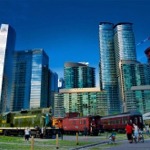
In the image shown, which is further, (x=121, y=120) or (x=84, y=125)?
(x=121, y=120)

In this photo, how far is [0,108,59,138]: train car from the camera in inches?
1427

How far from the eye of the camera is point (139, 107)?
18312 cm

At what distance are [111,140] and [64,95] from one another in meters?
175

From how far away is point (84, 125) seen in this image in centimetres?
5072

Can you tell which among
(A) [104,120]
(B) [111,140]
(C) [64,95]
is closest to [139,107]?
(C) [64,95]

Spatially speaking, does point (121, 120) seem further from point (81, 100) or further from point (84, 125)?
point (81, 100)

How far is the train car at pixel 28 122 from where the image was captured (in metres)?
36.3

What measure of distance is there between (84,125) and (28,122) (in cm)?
→ 1513

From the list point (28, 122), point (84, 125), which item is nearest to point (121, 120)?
point (84, 125)

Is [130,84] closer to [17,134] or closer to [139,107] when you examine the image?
[139,107]

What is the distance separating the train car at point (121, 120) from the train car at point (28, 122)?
21818 millimetres

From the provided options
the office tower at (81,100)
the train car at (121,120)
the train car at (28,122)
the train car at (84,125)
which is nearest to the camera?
the train car at (28,122)

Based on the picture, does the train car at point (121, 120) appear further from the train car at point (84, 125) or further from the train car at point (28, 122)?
→ the train car at point (28, 122)

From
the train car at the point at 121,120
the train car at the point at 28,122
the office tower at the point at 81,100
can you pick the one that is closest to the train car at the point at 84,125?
the train car at the point at 121,120
